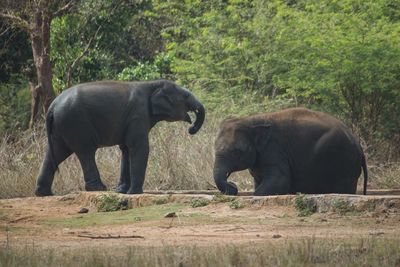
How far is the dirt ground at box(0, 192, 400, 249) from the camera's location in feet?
37.8

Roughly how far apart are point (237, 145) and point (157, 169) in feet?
12.8

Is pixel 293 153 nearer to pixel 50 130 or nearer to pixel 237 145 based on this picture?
pixel 237 145

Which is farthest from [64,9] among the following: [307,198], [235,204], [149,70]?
[307,198]

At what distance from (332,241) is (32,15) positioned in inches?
626

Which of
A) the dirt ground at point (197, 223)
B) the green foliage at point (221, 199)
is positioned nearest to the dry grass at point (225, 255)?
the dirt ground at point (197, 223)

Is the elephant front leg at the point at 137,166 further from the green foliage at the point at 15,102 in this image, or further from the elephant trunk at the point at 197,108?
the green foliage at the point at 15,102

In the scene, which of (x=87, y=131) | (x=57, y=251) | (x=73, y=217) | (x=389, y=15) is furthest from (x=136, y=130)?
(x=389, y=15)

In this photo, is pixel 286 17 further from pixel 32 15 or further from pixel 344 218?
pixel 344 218

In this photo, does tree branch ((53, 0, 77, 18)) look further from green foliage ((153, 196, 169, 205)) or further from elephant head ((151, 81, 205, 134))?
green foliage ((153, 196, 169, 205))

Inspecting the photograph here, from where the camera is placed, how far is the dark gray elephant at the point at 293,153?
16.6 meters

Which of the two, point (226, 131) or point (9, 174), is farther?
point (9, 174)

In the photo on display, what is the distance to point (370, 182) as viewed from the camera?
808 inches

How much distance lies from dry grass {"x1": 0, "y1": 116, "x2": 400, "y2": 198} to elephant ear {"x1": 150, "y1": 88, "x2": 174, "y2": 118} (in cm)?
215

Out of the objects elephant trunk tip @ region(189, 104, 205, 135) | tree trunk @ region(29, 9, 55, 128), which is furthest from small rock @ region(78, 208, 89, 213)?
tree trunk @ region(29, 9, 55, 128)
